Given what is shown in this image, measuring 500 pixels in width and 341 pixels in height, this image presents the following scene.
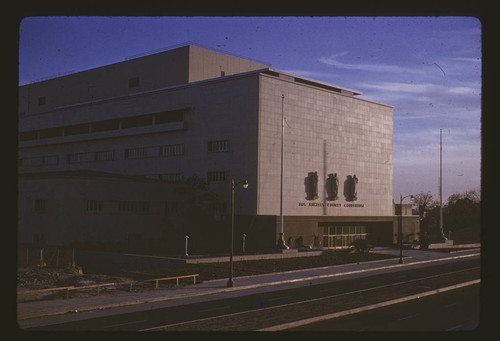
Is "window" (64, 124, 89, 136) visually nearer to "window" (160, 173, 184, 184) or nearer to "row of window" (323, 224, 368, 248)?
"window" (160, 173, 184, 184)

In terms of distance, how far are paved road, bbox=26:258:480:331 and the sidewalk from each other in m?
2.37

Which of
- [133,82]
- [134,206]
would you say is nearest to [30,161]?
[133,82]

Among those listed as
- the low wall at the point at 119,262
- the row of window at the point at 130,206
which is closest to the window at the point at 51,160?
the row of window at the point at 130,206

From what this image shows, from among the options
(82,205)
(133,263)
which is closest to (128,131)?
(82,205)

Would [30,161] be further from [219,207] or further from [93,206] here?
[219,207]

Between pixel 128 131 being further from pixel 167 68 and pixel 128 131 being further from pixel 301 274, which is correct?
pixel 301 274

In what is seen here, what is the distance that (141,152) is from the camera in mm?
78000

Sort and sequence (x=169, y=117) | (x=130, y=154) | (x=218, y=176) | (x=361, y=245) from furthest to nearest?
(x=130, y=154)
(x=169, y=117)
(x=218, y=176)
(x=361, y=245)

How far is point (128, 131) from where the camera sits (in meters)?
78.2

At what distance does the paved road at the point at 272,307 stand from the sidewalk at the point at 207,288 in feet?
7.78

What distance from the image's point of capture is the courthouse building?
59.8m

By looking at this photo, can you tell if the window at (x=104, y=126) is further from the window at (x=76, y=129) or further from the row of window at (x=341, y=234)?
the row of window at (x=341, y=234)

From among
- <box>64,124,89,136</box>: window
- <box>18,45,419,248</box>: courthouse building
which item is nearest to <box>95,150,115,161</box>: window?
<box>18,45,419,248</box>: courthouse building

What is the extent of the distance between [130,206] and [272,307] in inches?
1512
